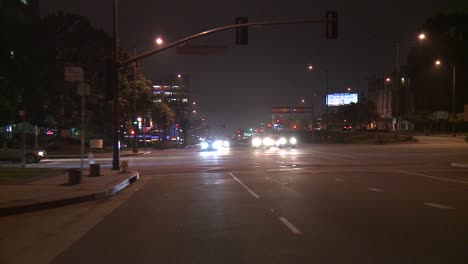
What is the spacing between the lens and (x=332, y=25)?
22125 mm

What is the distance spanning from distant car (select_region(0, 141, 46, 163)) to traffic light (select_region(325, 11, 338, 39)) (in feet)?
82.5

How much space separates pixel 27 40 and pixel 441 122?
76883 millimetres

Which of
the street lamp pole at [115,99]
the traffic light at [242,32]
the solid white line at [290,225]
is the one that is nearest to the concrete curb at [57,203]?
the solid white line at [290,225]

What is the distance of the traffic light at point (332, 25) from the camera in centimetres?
2211

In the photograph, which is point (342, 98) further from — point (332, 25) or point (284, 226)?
point (284, 226)

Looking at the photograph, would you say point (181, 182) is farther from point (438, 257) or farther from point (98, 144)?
point (438, 257)

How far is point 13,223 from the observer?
475 inches

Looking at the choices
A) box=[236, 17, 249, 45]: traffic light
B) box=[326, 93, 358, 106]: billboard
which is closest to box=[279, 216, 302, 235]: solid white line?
box=[236, 17, 249, 45]: traffic light

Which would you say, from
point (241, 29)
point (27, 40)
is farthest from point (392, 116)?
point (241, 29)

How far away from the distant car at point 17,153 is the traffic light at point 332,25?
82.5ft

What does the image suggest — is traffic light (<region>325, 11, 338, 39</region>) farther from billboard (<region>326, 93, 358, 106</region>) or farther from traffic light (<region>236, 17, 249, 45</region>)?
billboard (<region>326, 93, 358, 106</region>)

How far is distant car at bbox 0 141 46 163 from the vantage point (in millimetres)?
37969

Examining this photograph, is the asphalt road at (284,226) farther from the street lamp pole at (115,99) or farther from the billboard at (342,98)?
the billboard at (342,98)

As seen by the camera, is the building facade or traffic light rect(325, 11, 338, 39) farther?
the building facade
